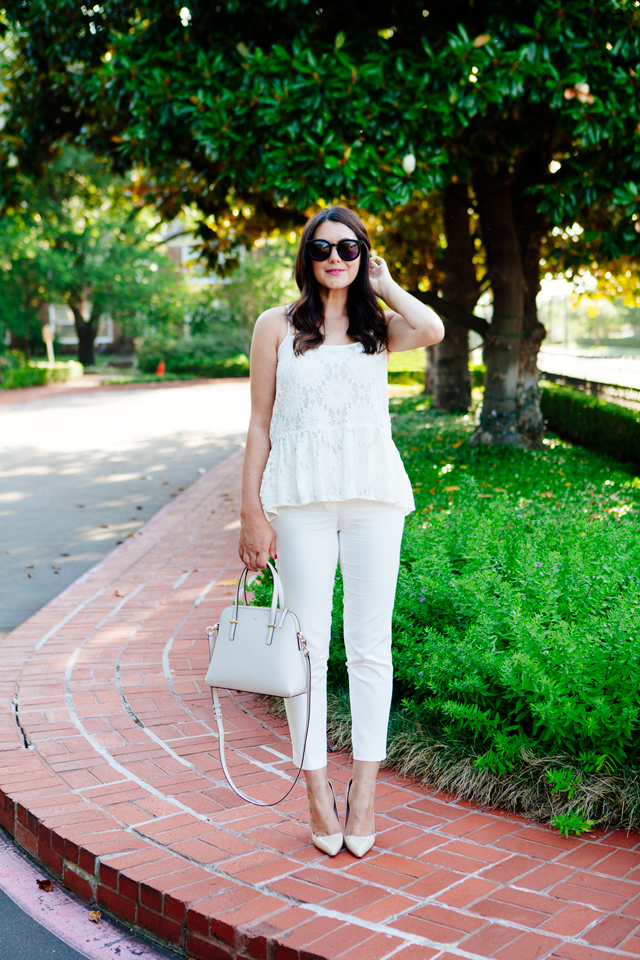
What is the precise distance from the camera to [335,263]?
8.38 ft

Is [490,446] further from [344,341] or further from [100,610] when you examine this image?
[344,341]

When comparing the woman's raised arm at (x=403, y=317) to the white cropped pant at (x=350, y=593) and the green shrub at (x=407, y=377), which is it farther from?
the green shrub at (x=407, y=377)

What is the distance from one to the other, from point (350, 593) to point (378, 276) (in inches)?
38.8

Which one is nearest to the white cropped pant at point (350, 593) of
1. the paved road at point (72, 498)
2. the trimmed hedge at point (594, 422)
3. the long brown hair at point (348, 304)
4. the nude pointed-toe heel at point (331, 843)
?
the nude pointed-toe heel at point (331, 843)

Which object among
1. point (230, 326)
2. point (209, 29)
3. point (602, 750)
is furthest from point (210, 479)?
point (230, 326)

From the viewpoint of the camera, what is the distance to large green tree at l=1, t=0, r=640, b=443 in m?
6.97

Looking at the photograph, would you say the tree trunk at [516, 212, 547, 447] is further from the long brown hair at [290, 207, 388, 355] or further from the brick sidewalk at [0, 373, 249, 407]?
the brick sidewalk at [0, 373, 249, 407]

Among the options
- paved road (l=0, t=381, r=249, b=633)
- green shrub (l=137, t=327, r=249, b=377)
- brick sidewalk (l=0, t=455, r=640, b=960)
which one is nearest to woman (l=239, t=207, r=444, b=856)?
brick sidewalk (l=0, t=455, r=640, b=960)

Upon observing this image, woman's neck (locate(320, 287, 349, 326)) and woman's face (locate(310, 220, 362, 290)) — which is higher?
woman's face (locate(310, 220, 362, 290))

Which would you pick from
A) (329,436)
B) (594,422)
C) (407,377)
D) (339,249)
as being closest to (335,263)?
(339,249)

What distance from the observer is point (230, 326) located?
38.4 meters

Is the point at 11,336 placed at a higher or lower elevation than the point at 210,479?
higher

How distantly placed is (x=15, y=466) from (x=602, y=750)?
34.1 ft

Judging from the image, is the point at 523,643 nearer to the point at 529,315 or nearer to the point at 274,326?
the point at 274,326
